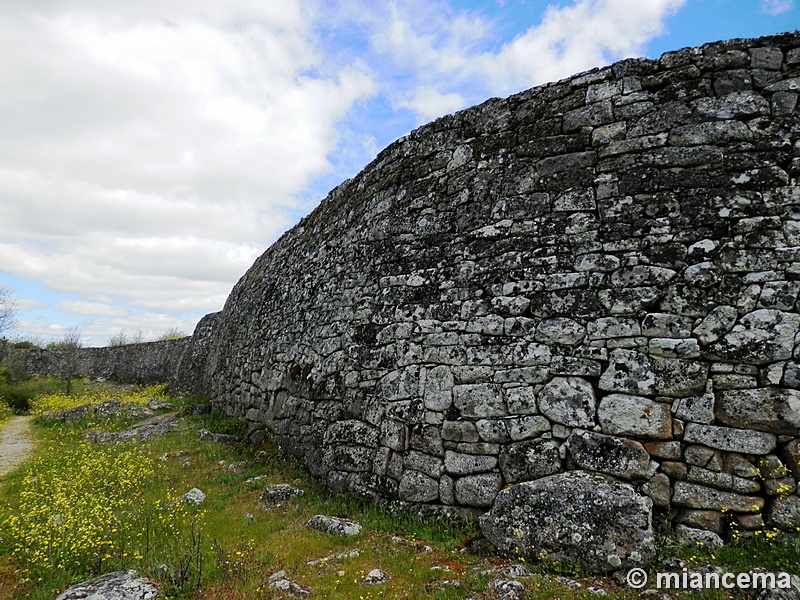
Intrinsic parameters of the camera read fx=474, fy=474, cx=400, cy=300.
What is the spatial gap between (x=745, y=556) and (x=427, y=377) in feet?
10.9

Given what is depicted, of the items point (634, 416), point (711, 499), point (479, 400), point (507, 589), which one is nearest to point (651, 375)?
point (634, 416)

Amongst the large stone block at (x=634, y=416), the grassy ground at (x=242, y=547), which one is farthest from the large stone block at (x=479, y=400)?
the grassy ground at (x=242, y=547)

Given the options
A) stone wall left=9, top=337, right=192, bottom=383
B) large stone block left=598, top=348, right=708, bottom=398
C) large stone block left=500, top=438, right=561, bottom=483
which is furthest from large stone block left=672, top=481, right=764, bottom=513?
stone wall left=9, top=337, right=192, bottom=383

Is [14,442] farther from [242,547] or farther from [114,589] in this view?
[114,589]

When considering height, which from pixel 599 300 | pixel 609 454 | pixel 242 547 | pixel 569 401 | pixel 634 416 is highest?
pixel 599 300

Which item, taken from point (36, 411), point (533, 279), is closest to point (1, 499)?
point (533, 279)

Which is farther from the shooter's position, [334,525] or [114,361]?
[114,361]

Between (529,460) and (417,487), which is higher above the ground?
(529,460)

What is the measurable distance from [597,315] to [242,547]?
442 centimetres

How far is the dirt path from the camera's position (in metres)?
9.48

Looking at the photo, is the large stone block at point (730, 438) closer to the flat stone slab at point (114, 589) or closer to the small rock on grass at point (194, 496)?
the flat stone slab at point (114, 589)

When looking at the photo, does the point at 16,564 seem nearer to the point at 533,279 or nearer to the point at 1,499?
the point at 1,499

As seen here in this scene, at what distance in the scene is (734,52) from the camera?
4.80m

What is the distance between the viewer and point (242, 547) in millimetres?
4996
